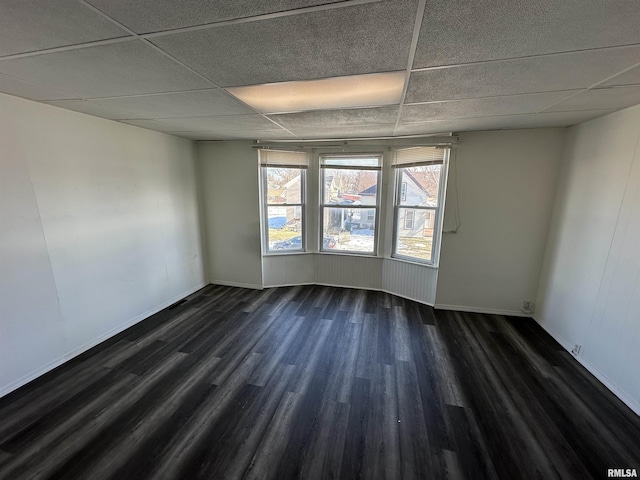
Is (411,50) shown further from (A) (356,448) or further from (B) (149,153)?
(B) (149,153)

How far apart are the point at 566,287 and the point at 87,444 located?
4.36 metres

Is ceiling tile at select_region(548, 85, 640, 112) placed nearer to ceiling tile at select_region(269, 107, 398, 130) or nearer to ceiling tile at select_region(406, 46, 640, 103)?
ceiling tile at select_region(406, 46, 640, 103)

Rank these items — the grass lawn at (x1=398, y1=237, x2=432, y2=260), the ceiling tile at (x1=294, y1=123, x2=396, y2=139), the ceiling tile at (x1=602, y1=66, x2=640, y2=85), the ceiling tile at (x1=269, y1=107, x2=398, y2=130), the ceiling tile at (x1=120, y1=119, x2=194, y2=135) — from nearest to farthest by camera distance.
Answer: the ceiling tile at (x1=602, y1=66, x2=640, y2=85), the ceiling tile at (x1=269, y1=107, x2=398, y2=130), the ceiling tile at (x1=120, y1=119, x2=194, y2=135), the ceiling tile at (x1=294, y1=123, x2=396, y2=139), the grass lawn at (x1=398, y1=237, x2=432, y2=260)

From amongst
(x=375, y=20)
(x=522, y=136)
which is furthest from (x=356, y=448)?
(x=522, y=136)

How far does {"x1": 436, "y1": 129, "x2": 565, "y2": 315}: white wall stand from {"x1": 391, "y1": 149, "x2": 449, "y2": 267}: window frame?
0.12 m

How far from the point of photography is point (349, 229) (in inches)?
164

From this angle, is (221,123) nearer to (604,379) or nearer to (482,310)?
(482,310)

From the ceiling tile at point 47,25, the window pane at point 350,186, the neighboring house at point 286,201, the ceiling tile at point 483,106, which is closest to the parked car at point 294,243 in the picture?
the neighboring house at point 286,201

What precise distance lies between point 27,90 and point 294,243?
3.21 meters

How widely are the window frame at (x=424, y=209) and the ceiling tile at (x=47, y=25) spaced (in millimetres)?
3281

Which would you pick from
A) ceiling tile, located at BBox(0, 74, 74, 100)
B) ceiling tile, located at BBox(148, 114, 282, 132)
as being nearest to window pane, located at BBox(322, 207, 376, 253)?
ceiling tile, located at BBox(148, 114, 282, 132)

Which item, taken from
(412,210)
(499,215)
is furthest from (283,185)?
(499,215)

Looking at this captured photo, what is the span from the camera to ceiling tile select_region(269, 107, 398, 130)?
2266 millimetres

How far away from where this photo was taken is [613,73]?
1482 mm
